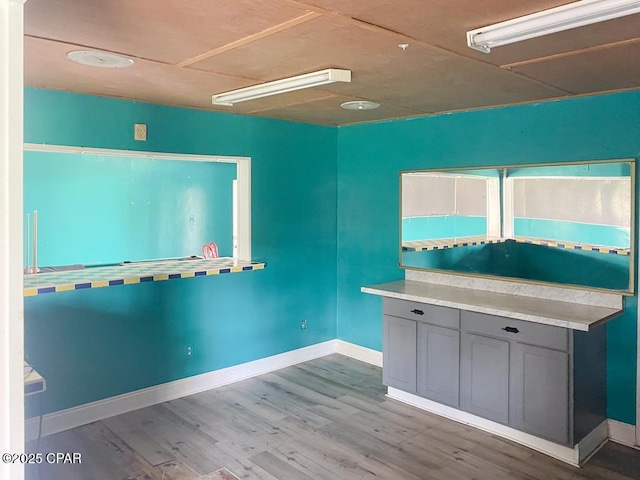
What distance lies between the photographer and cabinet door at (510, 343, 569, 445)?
9.47 feet

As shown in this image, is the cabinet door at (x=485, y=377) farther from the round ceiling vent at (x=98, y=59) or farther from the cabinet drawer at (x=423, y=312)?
the round ceiling vent at (x=98, y=59)

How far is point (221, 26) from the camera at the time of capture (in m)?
2.00

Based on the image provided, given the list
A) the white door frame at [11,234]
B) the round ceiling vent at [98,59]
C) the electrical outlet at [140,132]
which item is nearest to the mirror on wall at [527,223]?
the electrical outlet at [140,132]

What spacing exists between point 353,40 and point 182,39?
2.39ft

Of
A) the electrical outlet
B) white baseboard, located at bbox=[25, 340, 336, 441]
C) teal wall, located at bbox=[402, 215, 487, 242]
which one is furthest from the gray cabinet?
the electrical outlet

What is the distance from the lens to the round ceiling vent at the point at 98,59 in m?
2.38

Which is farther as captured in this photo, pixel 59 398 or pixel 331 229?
pixel 331 229

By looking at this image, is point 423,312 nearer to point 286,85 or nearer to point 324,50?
point 286,85

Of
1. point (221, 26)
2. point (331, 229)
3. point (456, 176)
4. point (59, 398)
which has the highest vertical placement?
point (221, 26)

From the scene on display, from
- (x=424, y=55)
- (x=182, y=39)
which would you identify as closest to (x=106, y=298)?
(x=182, y=39)

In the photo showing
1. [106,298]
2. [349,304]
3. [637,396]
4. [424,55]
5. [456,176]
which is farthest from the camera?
[349,304]

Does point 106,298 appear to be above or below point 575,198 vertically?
below

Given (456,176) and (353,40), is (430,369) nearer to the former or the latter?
(456,176)

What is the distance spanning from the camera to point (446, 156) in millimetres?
4023
